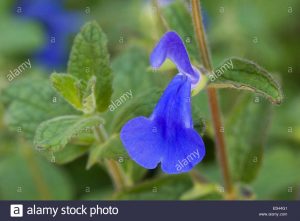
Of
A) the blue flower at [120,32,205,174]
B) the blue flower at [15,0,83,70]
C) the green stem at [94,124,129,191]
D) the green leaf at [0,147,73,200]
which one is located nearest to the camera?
the blue flower at [120,32,205,174]

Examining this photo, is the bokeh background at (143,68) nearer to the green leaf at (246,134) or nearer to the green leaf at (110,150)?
the green leaf at (246,134)

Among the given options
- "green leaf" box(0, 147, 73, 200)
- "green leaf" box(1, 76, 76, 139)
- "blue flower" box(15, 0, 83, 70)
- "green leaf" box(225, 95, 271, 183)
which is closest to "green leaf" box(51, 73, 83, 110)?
"green leaf" box(1, 76, 76, 139)

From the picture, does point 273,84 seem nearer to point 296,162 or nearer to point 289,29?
point 296,162

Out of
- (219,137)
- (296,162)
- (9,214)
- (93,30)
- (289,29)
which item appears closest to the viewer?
(93,30)

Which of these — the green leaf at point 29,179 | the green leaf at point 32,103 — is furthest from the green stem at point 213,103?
the green leaf at point 29,179

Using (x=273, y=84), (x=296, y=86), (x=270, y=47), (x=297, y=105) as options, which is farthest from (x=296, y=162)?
(x=273, y=84)

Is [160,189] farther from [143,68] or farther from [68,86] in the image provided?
[68,86]

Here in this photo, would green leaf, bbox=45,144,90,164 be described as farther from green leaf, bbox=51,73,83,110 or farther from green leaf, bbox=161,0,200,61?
green leaf, bbox=161,0,200,61
